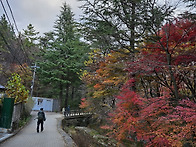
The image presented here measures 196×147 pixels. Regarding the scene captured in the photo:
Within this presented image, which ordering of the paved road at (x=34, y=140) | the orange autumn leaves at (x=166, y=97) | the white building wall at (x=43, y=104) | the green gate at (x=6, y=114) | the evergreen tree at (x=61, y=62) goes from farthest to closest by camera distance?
the white building wall at (x=43, y=104)
the evergreen tree at (x=61, y=62)
the green gate at (x=6, y=114)
the paved road at (x=34, y=140)
the orange autumn leaves at (x=166, y=97)

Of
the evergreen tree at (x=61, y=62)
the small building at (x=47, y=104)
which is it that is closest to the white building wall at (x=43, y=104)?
the small building at (x=47, y=104)

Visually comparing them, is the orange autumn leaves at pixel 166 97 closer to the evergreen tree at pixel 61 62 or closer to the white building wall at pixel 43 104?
the evergreen tree at pixel 61 62

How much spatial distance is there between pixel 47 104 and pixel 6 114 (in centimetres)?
1768

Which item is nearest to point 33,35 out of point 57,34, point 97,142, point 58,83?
point 57,34

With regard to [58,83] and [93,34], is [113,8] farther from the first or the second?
[58,83]

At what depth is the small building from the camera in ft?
76.4

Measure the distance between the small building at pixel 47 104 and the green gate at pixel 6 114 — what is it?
55.9 ft

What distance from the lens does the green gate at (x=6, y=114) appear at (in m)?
6.86

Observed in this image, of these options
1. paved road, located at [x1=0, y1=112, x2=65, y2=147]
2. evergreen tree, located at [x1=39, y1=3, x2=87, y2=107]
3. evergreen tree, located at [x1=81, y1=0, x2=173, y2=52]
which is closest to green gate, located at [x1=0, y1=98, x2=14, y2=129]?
paved road, located at [x1=0, y1=112, x2=65, y2=147]

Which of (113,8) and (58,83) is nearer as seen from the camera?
(113,8)

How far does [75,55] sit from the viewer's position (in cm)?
2156

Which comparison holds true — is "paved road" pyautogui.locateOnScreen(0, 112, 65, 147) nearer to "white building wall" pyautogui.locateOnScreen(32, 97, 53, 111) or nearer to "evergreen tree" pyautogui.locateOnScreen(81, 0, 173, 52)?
"evergreen tree" pyautogui.locateOnScreen(81, 0, 173, 52)

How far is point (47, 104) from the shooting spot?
77.9 ft

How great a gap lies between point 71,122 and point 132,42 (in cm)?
1296
